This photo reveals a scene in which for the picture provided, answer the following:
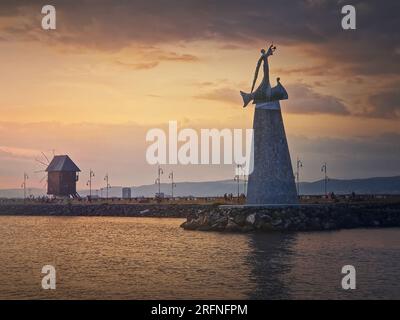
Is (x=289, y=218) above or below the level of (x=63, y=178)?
below

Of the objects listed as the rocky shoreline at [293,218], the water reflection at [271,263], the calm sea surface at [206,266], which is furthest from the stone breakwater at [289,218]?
the water reflection at [271,263]

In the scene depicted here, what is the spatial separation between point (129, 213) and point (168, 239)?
5711cm

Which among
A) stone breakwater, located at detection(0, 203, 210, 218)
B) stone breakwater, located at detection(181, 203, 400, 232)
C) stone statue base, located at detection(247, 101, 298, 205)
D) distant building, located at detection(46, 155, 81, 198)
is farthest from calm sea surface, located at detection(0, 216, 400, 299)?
distant building, located at detection(46, 155, 81, 198)

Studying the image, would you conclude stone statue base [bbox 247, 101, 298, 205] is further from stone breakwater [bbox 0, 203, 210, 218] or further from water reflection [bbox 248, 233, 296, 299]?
stone breakwater [bbox 0, 203, 210, 218]

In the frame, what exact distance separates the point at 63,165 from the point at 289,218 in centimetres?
10524

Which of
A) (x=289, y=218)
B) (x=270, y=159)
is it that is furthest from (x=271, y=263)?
(x=289, y=218)

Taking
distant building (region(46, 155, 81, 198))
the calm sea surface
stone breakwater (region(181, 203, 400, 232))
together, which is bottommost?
the calm sea surface

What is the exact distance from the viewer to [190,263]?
36969mm

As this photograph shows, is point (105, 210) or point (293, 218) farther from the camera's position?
point (105, 210)

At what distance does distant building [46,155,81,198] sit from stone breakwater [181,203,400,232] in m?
90.6

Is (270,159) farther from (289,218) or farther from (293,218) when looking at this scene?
(293,218)

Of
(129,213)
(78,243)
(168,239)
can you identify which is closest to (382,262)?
(168,239)

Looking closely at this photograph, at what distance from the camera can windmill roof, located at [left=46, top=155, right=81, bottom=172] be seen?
6068 inches

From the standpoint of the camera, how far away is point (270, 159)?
191ft
